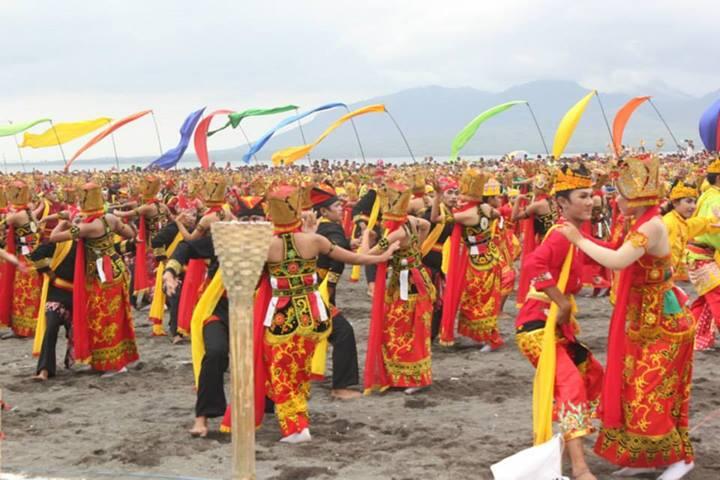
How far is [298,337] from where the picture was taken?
5.98m

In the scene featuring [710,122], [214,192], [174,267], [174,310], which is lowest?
[174,310]

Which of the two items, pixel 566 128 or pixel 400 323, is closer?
pixel 400 323

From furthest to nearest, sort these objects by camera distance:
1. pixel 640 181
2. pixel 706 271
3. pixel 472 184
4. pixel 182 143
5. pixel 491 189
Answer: pixel 182 143
pixel 491 189
pixel 472 184
pixel 706 271
pixel 640 181

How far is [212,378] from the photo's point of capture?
629 centimetres

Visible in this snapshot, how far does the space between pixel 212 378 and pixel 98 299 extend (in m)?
2.58

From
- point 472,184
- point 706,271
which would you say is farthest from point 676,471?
point 472,184

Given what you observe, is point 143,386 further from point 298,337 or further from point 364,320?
point 364,320

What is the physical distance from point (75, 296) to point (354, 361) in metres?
2.70

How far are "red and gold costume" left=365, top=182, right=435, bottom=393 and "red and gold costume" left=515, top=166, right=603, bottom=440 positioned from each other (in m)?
2.35

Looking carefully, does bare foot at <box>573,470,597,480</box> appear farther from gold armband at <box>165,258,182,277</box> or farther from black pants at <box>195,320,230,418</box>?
gold armband at <box>165,258,182,277</box>

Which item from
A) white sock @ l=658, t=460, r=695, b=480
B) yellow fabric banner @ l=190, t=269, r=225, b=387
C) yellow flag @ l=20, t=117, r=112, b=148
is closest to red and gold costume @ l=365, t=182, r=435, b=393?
yellow fabric banner @ l=190, t=269, r=225, b=387

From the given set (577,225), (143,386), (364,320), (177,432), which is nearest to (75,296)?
(143,386)

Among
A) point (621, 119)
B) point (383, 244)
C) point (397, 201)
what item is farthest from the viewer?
point (621, 119)

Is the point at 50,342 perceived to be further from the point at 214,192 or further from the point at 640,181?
the point at 640,181
